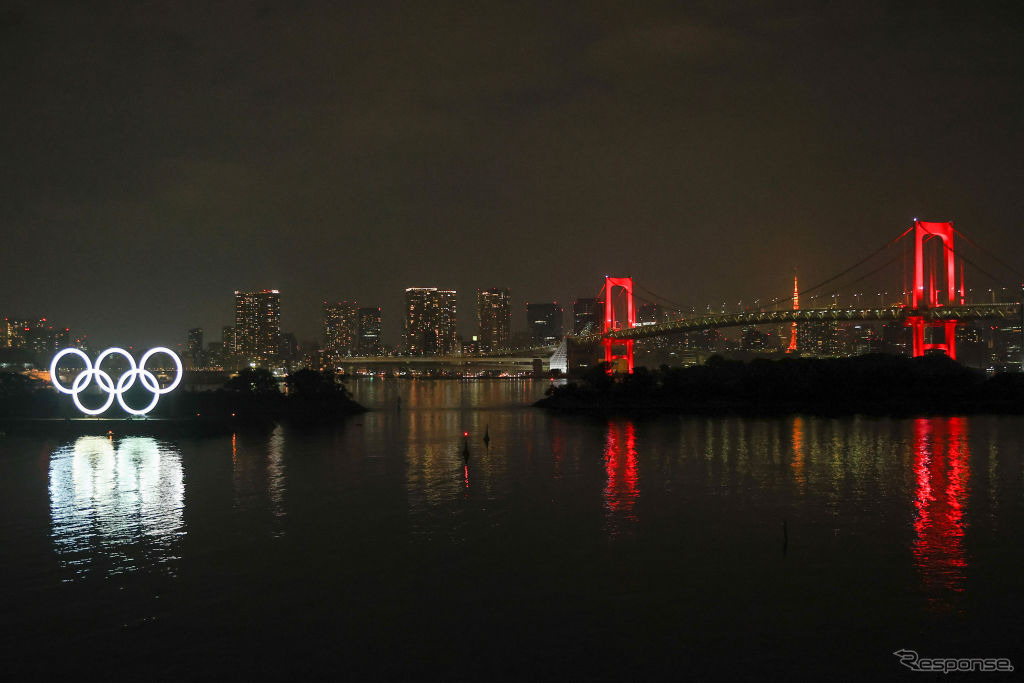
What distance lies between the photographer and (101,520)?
47.9ft

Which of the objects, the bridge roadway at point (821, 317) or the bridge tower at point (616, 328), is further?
the bridge tower at point (616, 328)

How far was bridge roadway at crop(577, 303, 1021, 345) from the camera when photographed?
41.8 metres

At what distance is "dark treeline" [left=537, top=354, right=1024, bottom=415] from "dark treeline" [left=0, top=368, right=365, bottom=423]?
36.2 feet

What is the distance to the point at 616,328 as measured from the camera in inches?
2484

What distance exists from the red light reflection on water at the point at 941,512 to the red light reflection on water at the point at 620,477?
14.8 ft

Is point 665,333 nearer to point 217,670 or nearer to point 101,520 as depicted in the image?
point 101,520

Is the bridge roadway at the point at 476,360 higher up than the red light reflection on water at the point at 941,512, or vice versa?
the bridge roadway at the point at 476,360

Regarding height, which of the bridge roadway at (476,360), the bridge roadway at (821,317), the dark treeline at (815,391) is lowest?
the dark treeline at (815,391)

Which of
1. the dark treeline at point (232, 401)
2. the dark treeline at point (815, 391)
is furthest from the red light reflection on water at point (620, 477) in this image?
the dark treeline at point (232, 401)

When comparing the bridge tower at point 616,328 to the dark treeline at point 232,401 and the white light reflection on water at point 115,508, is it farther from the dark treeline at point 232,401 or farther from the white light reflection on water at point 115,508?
the white light reflection on water at point 115,508

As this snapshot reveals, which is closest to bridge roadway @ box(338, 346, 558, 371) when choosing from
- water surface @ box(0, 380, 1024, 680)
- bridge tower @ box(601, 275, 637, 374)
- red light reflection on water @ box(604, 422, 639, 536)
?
bridge tower @ box(601, 275, 637, 374)

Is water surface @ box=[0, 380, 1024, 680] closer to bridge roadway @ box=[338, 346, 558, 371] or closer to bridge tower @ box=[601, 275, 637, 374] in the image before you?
bridge tower @ box=[601, 275, 637, 374]

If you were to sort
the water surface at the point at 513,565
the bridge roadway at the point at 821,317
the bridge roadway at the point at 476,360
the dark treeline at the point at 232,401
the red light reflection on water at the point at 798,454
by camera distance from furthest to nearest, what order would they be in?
the bridge roadway at the point at 476,360 < the bridge roadway at the point at 821,317 < the dark treeline at the point at 232,401 < the red light reflection on water at the point at 798,454 < the water surface at the point at 513,565

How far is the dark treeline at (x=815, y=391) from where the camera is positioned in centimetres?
3797
